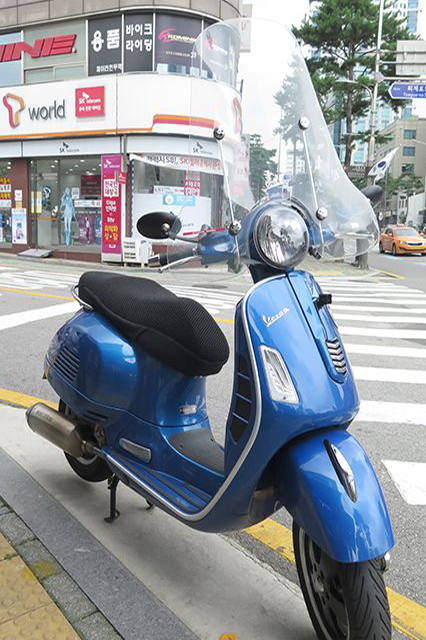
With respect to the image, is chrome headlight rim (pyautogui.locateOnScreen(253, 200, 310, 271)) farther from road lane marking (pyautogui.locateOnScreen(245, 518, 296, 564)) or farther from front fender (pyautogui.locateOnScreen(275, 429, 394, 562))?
road lane marking (pyautogui.locateOnScreen(245, 518, 296, 564))

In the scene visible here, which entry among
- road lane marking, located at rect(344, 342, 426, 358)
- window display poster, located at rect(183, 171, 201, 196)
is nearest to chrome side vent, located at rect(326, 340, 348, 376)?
window display poster, located at rect(183, 171, 201, 196)

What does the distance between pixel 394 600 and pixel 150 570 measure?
1.05m

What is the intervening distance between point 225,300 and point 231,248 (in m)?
8.06

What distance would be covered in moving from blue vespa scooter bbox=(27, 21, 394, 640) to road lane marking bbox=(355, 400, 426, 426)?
233 cm

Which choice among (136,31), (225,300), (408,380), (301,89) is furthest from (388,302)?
(136,31)

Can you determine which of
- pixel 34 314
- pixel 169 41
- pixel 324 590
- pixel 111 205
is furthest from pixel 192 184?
pixel 169 41

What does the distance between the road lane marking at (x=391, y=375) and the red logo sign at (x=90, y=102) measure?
14.5 metres

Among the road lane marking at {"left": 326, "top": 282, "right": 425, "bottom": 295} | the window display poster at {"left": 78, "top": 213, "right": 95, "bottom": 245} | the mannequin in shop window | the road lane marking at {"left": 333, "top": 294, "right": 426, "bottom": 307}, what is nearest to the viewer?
the road lane marking at {"left": 333, "top": 294, "right": 426, "bottom": 307}

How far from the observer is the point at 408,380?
234 inches

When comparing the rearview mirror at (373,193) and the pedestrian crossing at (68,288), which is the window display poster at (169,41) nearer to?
the pedestrian crossing at (68,288)

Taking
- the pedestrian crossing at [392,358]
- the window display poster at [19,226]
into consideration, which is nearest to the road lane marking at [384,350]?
the pedestrian crossing at [392,358]

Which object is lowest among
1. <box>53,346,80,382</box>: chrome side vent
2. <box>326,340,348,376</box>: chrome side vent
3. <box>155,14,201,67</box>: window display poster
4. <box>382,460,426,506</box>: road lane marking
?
<box>382,460,426,506</box>: road lane marking

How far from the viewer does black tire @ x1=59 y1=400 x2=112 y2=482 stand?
3.26m

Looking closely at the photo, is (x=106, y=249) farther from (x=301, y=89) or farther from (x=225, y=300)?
(x=301, y=89)
